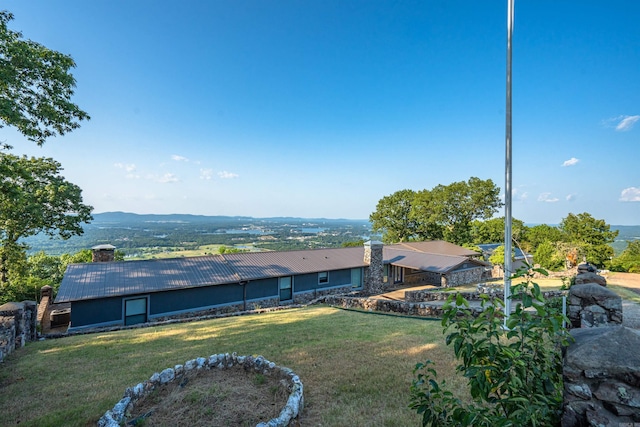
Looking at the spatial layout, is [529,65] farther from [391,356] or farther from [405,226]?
[405,226]

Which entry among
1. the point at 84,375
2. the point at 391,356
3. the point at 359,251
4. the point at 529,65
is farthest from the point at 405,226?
the point at 84,375

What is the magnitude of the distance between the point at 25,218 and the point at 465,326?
25.9 meters

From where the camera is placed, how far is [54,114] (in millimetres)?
10945

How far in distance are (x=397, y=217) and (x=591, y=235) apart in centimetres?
2461

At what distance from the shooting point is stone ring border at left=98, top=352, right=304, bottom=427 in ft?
13.2

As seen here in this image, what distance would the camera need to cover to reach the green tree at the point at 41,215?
17781mm

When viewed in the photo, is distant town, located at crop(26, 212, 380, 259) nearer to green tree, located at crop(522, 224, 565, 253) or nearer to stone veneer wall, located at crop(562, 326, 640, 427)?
green tree, located at crop(522, 224, 565, 253)

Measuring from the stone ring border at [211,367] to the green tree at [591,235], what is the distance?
41123 mm

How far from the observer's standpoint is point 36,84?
10.6 metres

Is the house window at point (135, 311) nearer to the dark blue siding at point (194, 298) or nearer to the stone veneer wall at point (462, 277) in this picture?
the dark blue siding at point (194, 298)

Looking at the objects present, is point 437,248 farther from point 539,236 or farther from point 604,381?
point 604,381

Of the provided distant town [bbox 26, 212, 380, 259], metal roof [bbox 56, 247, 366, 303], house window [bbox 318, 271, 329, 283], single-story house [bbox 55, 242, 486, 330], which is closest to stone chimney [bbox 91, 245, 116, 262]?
single-story house [bbox 55, 242, 486, 330]

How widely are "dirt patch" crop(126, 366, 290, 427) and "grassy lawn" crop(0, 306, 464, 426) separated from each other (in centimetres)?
60

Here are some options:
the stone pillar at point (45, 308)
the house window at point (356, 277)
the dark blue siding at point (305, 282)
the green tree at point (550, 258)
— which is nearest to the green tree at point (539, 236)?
the green tree at point (550, 258)
